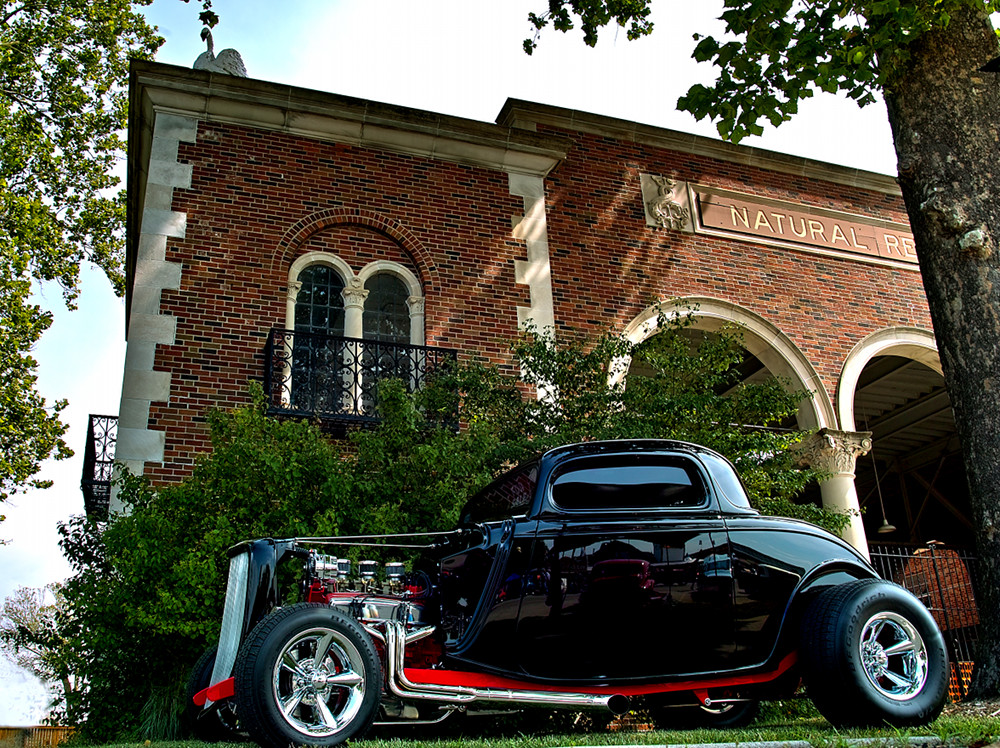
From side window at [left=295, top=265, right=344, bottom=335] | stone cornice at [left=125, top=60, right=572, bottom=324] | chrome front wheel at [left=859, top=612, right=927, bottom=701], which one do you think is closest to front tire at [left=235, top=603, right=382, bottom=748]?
chrome front wheel at [left=859, top=612, right=927, bottom=701]

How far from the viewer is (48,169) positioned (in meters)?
18.4

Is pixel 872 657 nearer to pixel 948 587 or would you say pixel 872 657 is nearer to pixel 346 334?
pixel 346 334

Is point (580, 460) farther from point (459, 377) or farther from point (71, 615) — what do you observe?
point (71, 615)

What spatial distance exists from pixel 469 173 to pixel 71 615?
290 inches

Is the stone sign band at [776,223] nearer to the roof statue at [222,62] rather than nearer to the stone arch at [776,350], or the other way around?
the stone arch at [776,350]

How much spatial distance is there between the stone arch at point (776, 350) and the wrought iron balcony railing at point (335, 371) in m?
4.45

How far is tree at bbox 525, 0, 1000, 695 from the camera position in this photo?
5801 mm

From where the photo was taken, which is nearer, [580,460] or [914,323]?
[580,460]

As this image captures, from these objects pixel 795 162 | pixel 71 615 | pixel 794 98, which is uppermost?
pixel 795 162

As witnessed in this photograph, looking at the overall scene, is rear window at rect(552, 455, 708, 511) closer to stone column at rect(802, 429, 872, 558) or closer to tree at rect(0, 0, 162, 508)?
stone column at rect(802, 429, 872, 558)

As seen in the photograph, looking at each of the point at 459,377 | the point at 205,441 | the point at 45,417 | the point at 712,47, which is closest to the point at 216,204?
the point at 205,441

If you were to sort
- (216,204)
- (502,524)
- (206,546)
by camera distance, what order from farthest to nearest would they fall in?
1. (216,204)
2. (206,546)
3. (502,524)

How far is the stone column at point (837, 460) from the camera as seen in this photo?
12.4 m

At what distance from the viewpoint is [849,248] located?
14.4m
